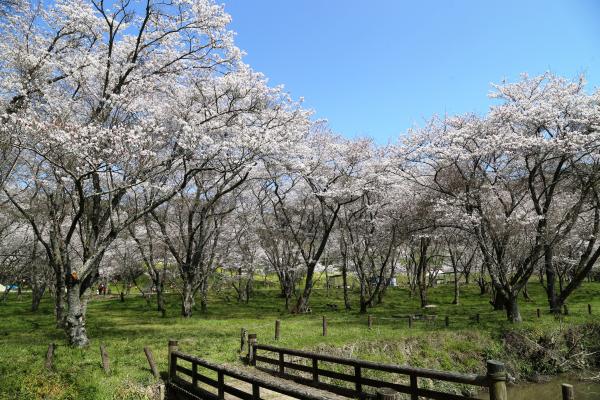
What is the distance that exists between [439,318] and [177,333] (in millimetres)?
17097

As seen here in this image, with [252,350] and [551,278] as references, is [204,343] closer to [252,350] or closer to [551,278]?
[252,350]

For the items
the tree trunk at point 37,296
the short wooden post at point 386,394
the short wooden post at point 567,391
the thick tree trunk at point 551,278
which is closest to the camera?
the short wooden post at point 386,394

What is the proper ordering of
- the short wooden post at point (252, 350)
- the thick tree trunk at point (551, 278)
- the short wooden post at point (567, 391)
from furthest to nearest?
the thick tree trunk at point (551, 278), the short wooden post at point (252, 350), the short wooden post at point (567, 391)

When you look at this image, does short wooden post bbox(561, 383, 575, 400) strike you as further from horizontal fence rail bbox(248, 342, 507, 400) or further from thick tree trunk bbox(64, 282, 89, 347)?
thick tree trunk bbox(64, 282, 89, 347)

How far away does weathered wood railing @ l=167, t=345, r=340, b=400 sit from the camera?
29.6 feet

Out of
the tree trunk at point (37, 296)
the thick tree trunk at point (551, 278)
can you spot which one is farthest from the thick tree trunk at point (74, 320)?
the thick tree trunk at point (551, 278)

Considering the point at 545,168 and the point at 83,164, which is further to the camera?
the point at 545,168

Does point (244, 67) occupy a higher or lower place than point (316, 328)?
higher

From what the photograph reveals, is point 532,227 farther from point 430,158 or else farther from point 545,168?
point 430,158

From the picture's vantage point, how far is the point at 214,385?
38.3 feet

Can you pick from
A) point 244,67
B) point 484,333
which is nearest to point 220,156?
point 244,67

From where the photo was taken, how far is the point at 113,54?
1922 centimetres

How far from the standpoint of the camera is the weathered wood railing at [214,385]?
9031 millimetres

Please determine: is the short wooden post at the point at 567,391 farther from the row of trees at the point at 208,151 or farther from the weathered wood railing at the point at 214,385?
the row of trees at the point at 208,151
